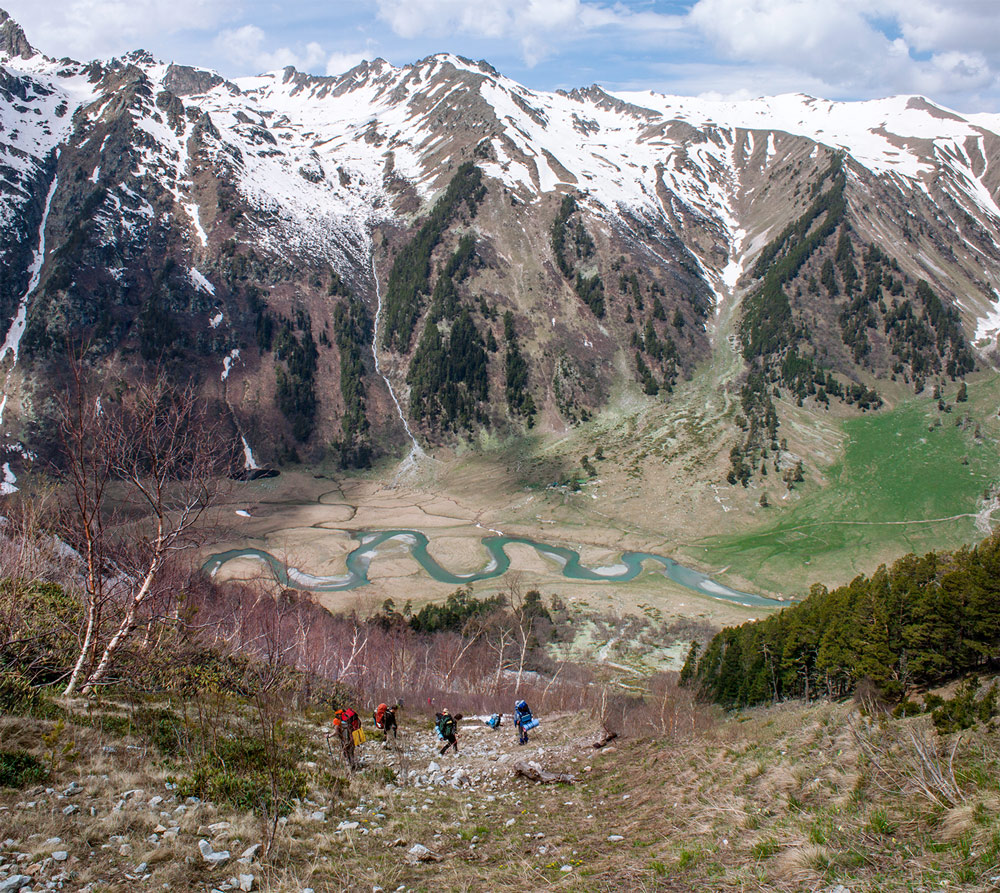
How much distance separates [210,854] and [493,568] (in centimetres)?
8744

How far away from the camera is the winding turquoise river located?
89.1m

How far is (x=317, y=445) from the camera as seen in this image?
147625 millimetres

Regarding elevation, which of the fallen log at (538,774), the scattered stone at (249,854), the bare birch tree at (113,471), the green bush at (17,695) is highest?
the bare birch tree at (113,471)

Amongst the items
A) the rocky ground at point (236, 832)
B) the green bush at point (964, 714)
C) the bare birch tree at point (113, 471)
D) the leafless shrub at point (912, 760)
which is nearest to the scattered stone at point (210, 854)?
the rocky ground at point (236, 832)

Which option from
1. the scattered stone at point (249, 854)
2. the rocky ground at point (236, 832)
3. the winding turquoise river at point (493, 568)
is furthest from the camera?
the winding turquoise river at point (493, 568)

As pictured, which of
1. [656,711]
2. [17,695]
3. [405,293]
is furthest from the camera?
[405,293]

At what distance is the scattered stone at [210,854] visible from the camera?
1041 centimetres

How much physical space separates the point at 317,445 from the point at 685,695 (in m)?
116

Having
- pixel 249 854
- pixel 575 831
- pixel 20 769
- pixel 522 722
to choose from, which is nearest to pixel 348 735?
pixel 249 854

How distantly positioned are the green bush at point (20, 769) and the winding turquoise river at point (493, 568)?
2942 inches

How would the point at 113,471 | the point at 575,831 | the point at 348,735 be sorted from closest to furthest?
the point at 575,831 < the point at 113,471 < the point at 348,735

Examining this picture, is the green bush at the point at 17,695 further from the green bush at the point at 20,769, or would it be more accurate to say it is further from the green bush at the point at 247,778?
the green bush at the point at 247,778

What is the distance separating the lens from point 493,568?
96.9 m

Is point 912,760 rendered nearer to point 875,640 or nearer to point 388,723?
point 388,723
